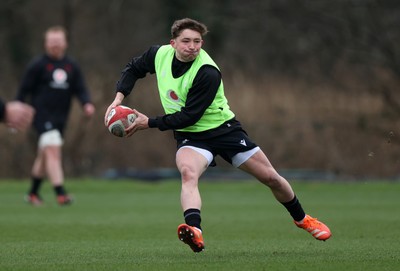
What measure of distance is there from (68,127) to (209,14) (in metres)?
8.30

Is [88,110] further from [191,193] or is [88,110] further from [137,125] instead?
[191,193]

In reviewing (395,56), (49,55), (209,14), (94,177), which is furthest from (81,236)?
(209,14)

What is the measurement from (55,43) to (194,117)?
7183mm

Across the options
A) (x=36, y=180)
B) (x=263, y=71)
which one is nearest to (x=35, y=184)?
(x=36, y=180)

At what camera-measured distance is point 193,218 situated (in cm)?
820

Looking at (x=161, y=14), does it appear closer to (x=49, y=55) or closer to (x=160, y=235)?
(x=49, y=55)

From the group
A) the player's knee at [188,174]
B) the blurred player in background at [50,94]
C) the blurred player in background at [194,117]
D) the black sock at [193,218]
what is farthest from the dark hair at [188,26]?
the blurred player in background at [50,94]

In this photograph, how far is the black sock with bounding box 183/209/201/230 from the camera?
816cm

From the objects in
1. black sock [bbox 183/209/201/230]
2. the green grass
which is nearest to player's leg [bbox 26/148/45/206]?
the green grass

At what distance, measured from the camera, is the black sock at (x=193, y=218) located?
816 cm

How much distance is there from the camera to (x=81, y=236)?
10422 mm

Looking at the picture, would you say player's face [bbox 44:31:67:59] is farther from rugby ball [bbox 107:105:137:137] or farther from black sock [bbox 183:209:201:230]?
black sock [bbox 183:209:201:230]

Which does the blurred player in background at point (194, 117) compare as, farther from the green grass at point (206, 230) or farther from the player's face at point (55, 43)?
the player's face at point (55, 43)

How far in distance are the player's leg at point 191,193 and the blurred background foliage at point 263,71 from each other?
1396 cm
